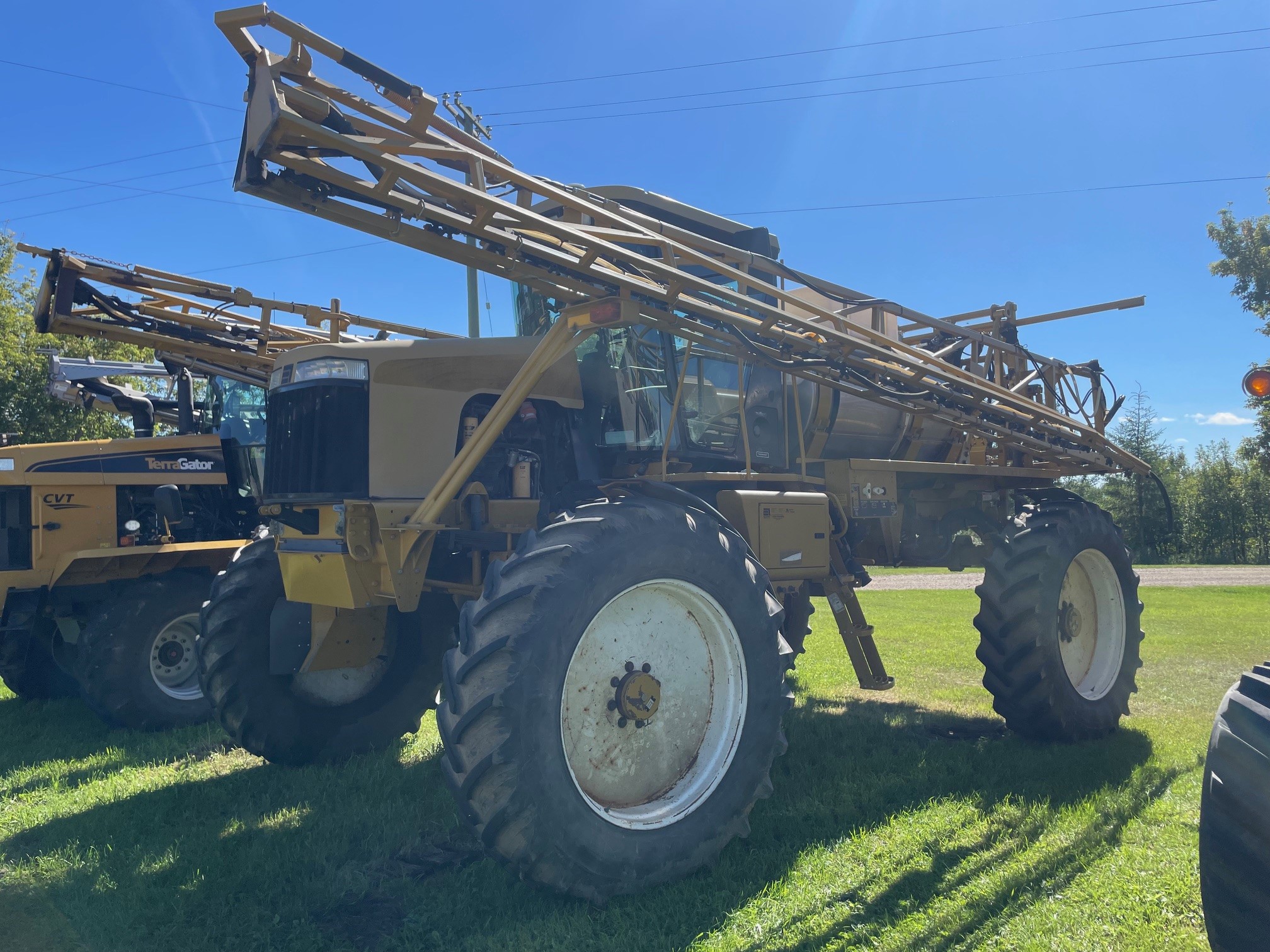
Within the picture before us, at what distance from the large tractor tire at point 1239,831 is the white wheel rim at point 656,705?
1.87 meters

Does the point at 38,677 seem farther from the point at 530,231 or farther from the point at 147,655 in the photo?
the point at 530,231

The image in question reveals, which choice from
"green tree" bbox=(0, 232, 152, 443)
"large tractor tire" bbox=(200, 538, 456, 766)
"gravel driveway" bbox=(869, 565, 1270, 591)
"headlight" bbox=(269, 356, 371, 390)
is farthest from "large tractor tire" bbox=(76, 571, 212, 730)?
"gravel driveway" bbox=(869, 565, 1270, 591)

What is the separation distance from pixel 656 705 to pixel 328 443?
2190mm

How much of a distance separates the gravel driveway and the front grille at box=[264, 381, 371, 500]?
1969cm

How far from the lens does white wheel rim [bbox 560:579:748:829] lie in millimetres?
3699

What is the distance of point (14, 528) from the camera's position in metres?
7.34

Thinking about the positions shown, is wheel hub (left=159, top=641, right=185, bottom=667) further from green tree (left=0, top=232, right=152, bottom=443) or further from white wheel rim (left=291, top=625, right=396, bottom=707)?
green tree (left=0, top=232, right=152, bottom=443)

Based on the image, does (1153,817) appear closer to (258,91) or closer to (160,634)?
(258,91)

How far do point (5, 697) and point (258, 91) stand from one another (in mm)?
8288

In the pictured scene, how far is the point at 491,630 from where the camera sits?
335cm

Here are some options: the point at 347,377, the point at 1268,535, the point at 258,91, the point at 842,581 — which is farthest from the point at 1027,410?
the point at 1268,535

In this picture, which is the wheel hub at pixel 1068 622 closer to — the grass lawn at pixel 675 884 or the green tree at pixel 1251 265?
the grass lawn at pixel 675 884

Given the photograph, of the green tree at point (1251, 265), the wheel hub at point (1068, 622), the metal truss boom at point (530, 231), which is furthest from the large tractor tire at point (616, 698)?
the green tree at point (1251, 265)

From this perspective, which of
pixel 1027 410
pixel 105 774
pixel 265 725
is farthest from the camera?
pixel 1027 410
